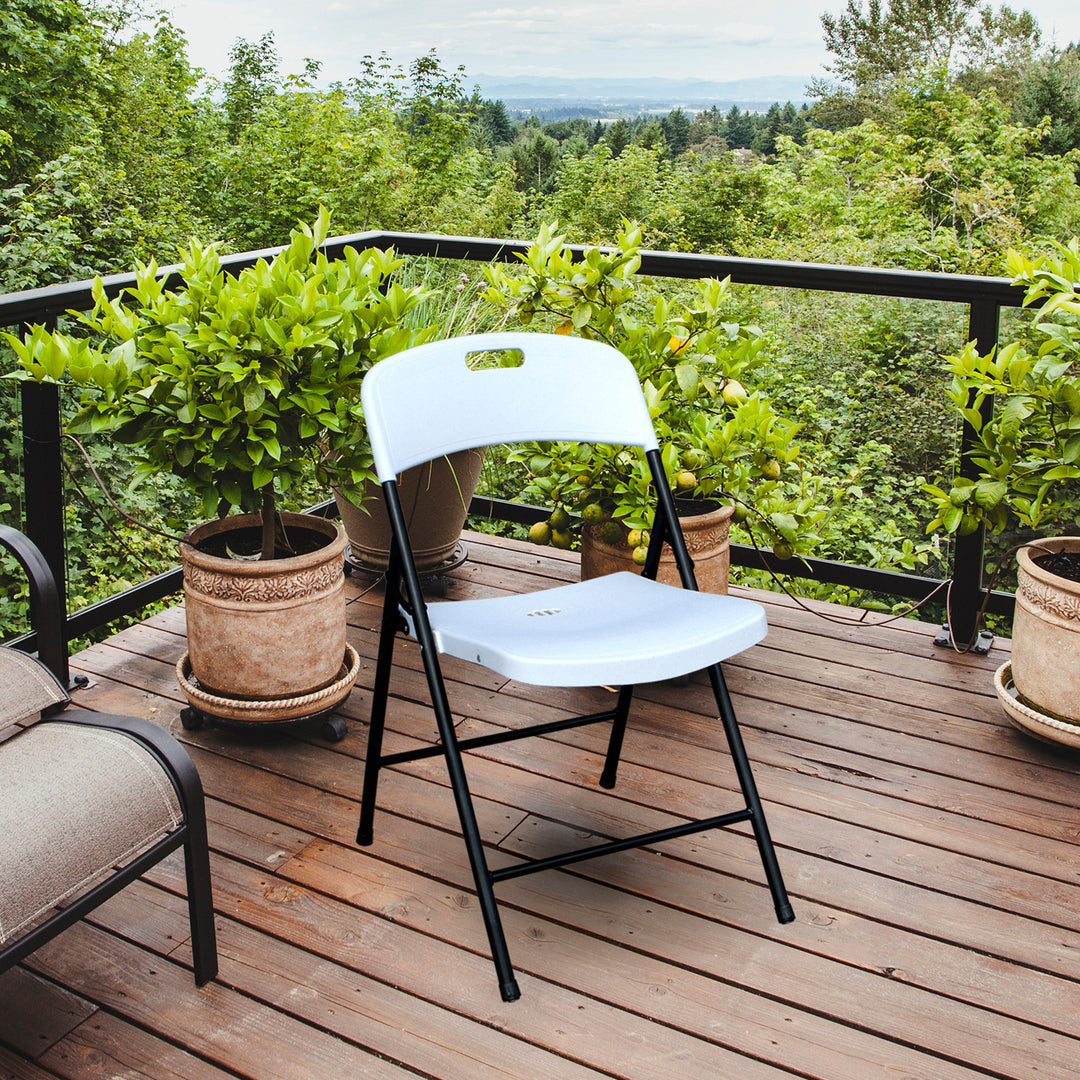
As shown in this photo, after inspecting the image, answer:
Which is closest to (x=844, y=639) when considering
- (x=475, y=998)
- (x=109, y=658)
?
(x=475, y=998)

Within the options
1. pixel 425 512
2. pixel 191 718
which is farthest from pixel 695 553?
pixel 191 718

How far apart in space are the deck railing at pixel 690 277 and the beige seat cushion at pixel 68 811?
1072 mm

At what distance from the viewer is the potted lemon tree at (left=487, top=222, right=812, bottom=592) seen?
265cm

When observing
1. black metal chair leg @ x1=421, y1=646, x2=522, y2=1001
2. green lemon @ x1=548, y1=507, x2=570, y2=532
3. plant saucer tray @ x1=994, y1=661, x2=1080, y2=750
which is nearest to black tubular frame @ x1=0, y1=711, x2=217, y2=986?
black metal chair leg @ x1=421, y1=646, x2=522, y2=1001

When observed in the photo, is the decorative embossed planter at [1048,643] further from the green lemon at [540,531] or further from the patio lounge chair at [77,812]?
the patio lounge chair at [77,812]

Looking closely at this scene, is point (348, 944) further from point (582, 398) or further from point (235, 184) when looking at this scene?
point (235, 184)

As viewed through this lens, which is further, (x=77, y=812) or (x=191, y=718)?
(x=191, y=718)

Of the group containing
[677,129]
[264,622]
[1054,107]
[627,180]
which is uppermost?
[677,129]

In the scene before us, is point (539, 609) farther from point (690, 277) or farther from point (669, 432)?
point (690, 277)

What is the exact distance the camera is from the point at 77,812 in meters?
1.45

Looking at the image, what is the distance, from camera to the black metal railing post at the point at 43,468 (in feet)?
8.16

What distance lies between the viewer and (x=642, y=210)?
69.4 ft

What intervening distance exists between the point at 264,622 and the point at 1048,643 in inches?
69.4

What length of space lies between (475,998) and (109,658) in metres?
1.63
